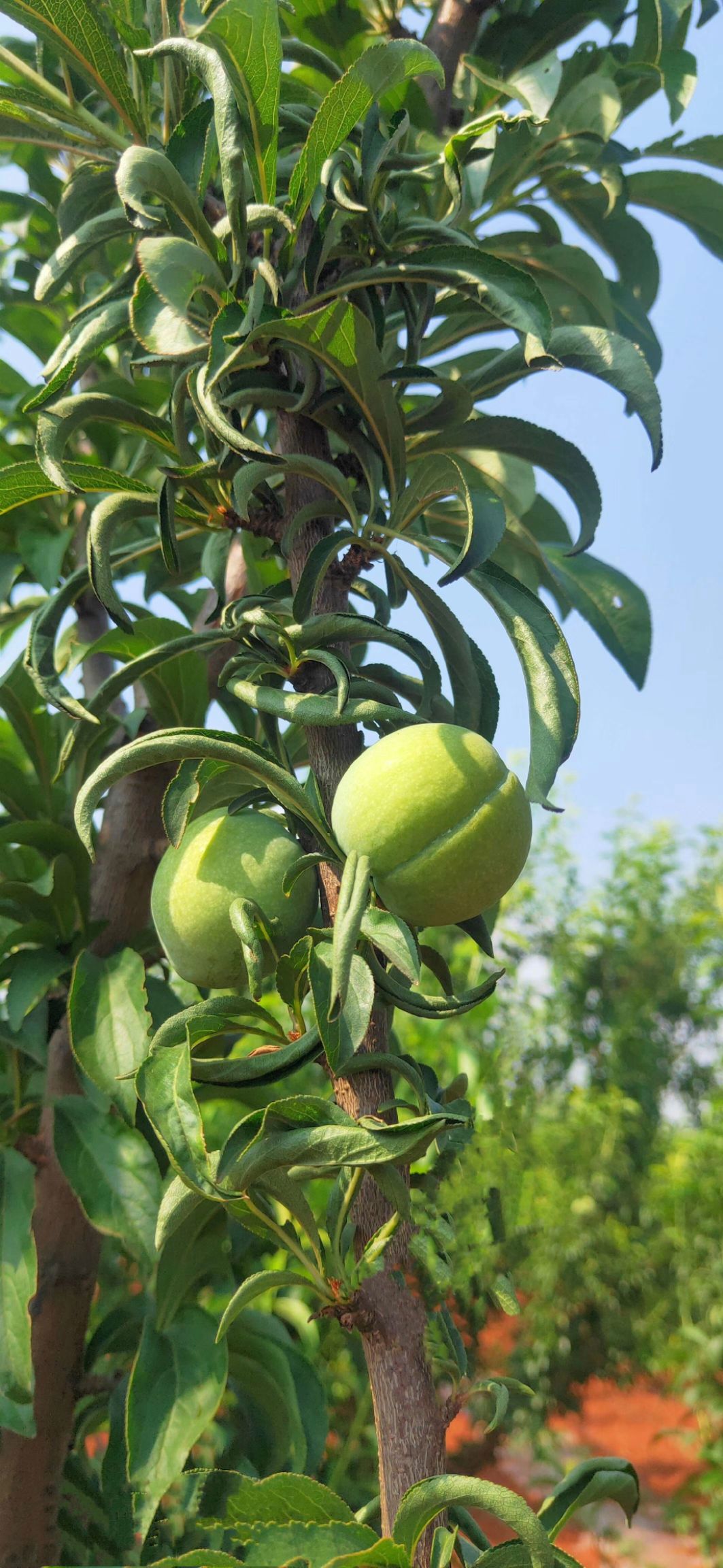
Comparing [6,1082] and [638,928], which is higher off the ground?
→ [6,1082]

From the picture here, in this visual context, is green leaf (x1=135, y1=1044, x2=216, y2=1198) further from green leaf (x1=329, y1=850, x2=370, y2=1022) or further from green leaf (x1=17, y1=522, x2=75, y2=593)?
green leaf (x1=17, y1=522, x2=75, y2=593)

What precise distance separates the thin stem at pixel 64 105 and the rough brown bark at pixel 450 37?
0.25 metres

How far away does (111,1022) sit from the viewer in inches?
27.8

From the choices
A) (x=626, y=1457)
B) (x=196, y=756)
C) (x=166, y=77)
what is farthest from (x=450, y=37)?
(x=626, y=1457)

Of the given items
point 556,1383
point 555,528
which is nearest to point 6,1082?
point 555,528

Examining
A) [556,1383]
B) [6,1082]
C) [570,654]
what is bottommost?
[556,1383]

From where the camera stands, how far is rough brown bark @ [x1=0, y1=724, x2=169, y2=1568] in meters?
0.79

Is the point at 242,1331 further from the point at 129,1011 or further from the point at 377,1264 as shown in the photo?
the point at 377,1264

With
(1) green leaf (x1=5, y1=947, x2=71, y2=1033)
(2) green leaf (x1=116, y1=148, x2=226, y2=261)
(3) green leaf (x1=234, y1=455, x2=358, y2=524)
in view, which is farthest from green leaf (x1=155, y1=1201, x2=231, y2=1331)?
(2) green leaf (x1=116, y1=148, x2=226, y2=261)

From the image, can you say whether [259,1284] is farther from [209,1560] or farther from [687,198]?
[687,198]

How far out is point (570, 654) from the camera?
1.71ft

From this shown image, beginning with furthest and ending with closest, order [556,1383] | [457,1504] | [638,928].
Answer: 1. [638,928]
2. [556,1383]
3. [457,1504]

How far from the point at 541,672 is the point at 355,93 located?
0.91ft

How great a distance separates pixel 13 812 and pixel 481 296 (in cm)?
58
